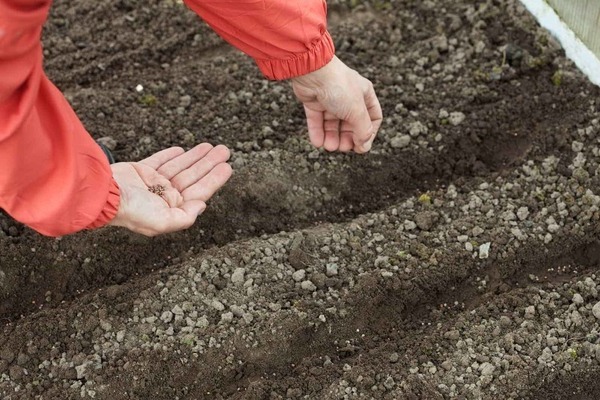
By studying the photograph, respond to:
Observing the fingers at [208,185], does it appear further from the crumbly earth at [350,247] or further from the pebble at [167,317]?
the pebble at [167,317]

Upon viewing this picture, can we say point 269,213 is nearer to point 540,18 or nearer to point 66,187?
point 66,187

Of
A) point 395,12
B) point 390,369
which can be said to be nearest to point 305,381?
point 390,369

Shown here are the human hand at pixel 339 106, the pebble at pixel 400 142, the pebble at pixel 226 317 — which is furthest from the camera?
the pebble at pixel 400 142

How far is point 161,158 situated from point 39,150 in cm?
73

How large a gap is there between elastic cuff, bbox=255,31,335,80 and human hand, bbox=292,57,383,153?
54 millimetres

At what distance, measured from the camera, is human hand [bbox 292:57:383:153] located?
2510 mm

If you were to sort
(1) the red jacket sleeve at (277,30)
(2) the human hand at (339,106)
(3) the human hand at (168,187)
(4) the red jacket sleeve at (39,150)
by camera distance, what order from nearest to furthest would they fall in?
(4) the red jacket sleeve at (39,150)
(1) the red jacket sleeve at (277,30)
(3) the human hand at (168,187)
(2) the human hand at (339,106)

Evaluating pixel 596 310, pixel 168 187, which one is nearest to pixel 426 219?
pixel 596 310

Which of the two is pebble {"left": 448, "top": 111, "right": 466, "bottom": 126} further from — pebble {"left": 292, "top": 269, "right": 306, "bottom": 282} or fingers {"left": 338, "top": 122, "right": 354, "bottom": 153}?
pebble {"left": 292, "top": 269, "right": 306, "bottom": 282}

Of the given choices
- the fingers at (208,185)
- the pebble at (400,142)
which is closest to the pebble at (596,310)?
the pebble at (400,142)

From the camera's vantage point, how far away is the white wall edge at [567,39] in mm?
3158

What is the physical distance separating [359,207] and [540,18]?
3.63ft

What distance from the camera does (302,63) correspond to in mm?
2408

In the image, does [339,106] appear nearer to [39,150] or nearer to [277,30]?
[277,30]
